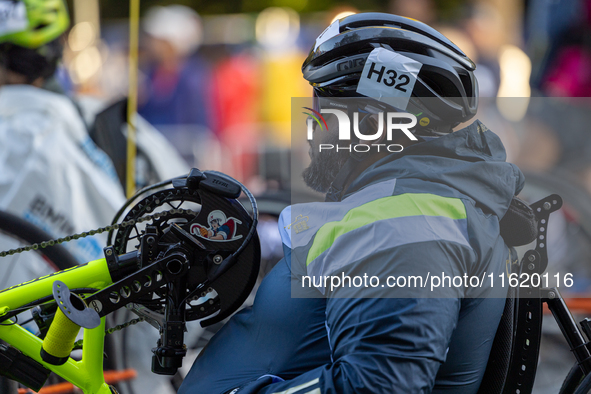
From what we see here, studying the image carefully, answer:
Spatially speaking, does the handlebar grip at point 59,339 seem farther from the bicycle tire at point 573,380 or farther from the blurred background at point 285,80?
the blurred background at point 285,80

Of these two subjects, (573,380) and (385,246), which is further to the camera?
(573,380)

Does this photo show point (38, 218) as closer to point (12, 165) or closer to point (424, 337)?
point (12, 165)

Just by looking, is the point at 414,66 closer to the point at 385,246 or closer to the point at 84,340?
the point at 385,246

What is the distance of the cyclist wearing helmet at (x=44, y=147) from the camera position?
3320 millimetres

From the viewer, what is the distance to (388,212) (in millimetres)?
1448

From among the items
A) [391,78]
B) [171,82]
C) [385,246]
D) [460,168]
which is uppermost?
[391,78]

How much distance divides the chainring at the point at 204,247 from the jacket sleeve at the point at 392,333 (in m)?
0.45

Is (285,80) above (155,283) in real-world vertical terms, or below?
below

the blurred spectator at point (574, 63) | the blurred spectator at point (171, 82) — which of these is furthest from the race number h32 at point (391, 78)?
the blurred spectator at point (171, 82)

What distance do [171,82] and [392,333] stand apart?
759 cm

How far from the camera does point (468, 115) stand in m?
1.74

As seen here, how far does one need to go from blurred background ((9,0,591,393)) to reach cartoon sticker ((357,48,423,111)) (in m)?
1.81

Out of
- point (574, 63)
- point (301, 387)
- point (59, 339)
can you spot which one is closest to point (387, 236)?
point (301, 387)

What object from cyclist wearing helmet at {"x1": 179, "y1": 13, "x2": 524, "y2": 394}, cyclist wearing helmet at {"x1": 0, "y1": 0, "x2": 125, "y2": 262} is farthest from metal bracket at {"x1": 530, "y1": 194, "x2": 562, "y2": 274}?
cyclist wearing helmet at {"x1": 0, "y1": 0, "x2": 125, "y2": 262}
